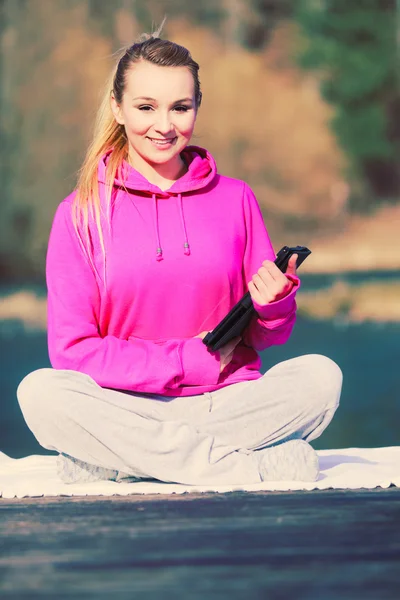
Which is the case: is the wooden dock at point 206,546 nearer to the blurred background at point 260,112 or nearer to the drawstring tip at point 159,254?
the drawstring tip at point 159,254

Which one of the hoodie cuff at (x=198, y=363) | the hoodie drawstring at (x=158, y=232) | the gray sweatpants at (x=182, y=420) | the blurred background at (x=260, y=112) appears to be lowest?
the gray sweatpants at (x=182, y=420)

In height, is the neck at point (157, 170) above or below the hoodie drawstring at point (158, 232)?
above

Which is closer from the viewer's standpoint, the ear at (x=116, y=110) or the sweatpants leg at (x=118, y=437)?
the sweatpants leg at (x=118, y=437)

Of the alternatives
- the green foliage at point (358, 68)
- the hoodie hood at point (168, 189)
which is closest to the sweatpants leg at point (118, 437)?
the hoodie hood at point (168, 189)

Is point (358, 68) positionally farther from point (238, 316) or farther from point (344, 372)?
point (238, 316)

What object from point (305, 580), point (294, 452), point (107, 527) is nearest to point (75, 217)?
point (294, 452)

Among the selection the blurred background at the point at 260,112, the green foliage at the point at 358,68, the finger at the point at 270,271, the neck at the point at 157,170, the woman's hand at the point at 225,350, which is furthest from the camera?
the green foliage at the point at 358,68

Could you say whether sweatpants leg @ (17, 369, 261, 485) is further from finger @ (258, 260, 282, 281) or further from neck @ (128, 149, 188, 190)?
neck @ (128, 149, 188, 190)

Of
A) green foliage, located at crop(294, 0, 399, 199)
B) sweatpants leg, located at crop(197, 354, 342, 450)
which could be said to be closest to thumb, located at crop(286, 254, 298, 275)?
sweatpants leg, located at crop(197, 354, 342, 450)

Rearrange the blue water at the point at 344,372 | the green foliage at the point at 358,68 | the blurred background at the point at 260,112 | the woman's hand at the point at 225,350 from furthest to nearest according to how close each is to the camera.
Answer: the green foliage at the point at 358,68
the blurred background at the point at 260,112
the blue water at the point at 344,372
the woman's hand at the point at 225,350

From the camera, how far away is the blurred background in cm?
1336

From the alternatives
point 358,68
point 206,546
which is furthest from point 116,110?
point 358,68

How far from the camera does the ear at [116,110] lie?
276 cm

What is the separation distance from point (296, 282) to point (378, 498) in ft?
1.65
